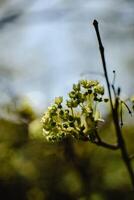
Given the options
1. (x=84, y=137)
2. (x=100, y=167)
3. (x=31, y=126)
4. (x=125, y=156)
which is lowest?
(x=125, y=156)

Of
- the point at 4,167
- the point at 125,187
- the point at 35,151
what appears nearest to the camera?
the point at 125,187

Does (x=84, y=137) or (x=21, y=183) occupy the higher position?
(x=21, y=183)

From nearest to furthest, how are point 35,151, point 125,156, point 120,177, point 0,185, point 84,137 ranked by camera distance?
point 125,156 < point 84,137 < point 120,177 < point 35,151 < point 0,185

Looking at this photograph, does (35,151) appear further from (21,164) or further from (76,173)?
(76,173)

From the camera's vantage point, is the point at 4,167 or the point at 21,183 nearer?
the point at 4,167

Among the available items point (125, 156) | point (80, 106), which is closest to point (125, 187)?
point (80, 106)

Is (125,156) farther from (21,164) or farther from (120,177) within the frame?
(21,164)
